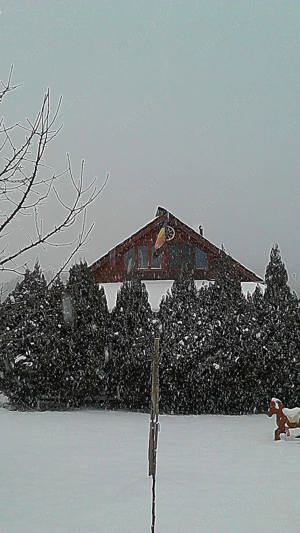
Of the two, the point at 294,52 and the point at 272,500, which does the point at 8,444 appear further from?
the point at 294,52

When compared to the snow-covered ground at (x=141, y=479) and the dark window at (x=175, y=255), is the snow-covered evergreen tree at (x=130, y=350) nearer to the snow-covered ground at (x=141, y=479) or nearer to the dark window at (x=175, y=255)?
the snow-covered ground at (x=141, y=479)

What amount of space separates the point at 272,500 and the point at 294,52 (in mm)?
5635

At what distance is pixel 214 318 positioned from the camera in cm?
1309

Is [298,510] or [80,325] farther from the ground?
[80,325]

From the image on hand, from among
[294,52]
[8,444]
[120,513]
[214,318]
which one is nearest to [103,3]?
[294,52]

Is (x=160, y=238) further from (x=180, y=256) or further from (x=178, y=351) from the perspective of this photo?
(x=178, y=351)

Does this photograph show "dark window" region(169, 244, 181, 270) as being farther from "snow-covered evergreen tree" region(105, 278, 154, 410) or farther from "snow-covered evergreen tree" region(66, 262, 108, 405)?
"snow-covered evergreen tree" region(66, 262, 108, 405)

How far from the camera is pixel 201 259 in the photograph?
58.2 feet

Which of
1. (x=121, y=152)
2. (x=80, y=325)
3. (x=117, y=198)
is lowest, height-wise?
(x=80, y=325)

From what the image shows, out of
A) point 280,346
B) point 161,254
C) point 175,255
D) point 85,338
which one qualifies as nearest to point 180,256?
point 175,255

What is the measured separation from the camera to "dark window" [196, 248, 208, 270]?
1766cm

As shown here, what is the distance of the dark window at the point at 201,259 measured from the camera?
17656 millimetres

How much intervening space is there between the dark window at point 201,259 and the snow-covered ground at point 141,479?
273 inches

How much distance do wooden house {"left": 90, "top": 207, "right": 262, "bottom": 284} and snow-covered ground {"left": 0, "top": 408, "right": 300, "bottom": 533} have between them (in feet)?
22.1
